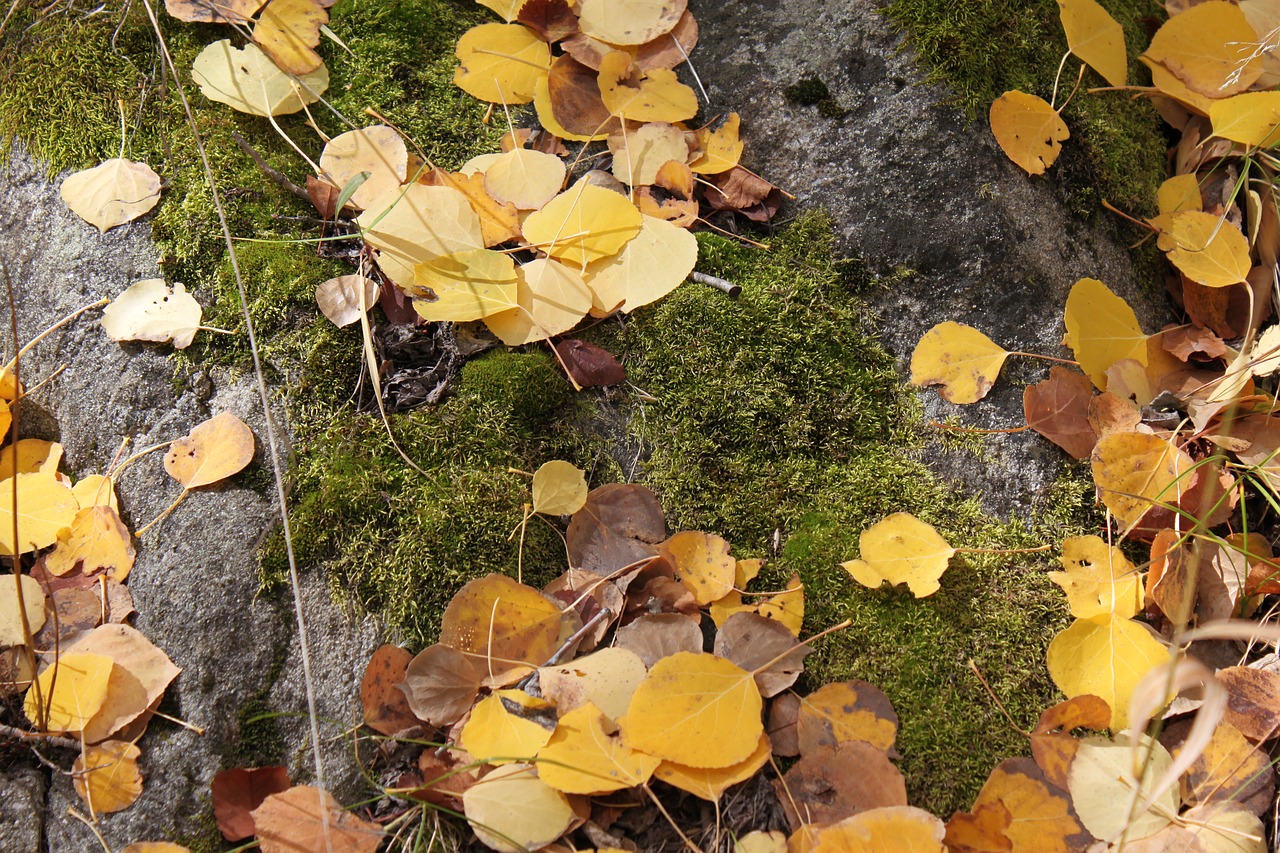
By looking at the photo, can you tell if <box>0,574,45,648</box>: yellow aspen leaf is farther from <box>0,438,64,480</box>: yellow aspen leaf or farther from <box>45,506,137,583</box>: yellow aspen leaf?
<box>0,438,64,480</box>: yellow aspen leaf

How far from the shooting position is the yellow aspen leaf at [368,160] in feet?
5.70

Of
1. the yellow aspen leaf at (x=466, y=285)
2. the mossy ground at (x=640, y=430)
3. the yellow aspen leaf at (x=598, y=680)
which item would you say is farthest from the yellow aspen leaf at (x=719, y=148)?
the yellow aspen leaf at (x=598, y=680)

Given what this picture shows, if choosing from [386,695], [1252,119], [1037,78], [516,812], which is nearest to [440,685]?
[386,695]

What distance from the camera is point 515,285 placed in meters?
1.62

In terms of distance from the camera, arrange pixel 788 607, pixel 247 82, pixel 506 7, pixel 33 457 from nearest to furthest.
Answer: pixel 788 607 < pixel 33 457 < pixel 247 82 < pixel 506 7

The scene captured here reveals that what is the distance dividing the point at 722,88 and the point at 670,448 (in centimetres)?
91

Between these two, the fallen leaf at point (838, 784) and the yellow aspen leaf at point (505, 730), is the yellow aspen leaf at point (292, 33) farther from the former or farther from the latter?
the fallen leaf at point (838, 784)

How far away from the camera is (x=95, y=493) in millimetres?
1548

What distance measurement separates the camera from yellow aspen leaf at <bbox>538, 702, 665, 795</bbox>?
50.6 inches

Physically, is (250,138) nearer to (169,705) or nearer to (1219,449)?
(169,705)

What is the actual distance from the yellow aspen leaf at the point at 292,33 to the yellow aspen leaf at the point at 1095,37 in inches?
69.8

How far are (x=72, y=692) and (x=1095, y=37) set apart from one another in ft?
8.40

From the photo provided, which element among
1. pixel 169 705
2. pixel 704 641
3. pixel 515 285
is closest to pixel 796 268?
pixel 515 285

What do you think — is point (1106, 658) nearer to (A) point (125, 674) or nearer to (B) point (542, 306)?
(B) point (542, 306)
